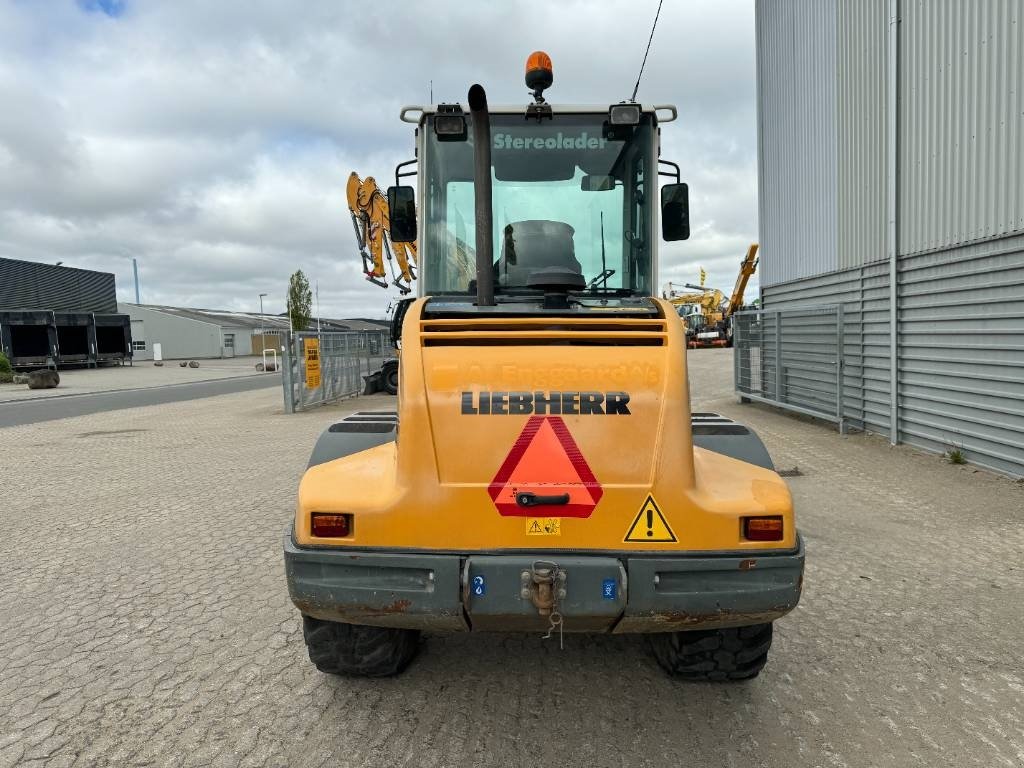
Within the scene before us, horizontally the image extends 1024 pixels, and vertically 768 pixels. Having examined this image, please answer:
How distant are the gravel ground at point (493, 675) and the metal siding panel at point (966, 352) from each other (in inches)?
63.0

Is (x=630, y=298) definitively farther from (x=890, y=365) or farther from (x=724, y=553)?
(x=890, y=365)

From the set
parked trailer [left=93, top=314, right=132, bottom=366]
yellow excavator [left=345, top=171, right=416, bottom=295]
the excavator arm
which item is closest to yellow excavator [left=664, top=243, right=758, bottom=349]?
the excavator arm

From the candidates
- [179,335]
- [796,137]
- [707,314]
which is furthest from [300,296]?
[796,137]

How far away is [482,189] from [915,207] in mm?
7927

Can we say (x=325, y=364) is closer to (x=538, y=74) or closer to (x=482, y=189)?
(x=538, y=74)

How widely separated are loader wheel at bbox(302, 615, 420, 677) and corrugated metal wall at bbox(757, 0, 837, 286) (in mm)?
10175

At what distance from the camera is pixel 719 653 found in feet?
9.63

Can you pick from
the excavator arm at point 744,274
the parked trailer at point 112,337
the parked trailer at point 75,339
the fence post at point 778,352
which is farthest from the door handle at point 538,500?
the parked trailer at point 112,337

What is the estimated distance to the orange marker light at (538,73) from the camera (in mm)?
4074

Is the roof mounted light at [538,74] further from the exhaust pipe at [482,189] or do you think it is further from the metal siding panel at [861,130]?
the metal siding panel at [861,130]

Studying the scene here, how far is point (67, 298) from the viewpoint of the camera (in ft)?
150

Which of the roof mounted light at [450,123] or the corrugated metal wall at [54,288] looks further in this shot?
the corrugated metal wall at [54,288]

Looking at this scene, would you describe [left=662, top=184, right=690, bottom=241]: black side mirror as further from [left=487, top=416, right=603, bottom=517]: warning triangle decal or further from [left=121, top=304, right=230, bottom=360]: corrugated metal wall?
[left=121, top=304, right=230, bottom=360]: corrugated metal wall

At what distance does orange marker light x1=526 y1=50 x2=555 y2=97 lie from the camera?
4.07 m
